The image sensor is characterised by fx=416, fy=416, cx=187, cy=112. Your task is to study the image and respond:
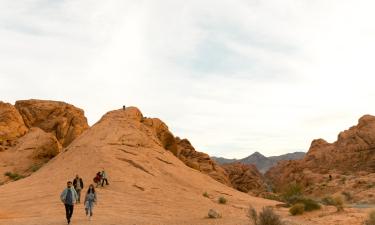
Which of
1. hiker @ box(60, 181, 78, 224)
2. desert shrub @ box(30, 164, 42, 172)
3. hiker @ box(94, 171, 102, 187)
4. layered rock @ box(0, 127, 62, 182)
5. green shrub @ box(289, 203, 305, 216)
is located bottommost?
green shrub @ box(289, 203, 305, 216)

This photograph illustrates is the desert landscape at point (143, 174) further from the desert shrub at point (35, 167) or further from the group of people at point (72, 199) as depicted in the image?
the group of people at point (72, 199)

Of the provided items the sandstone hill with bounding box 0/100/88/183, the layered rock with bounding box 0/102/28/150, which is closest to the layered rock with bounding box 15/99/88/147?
the sandstone hill with bounding box 0/100/88/183

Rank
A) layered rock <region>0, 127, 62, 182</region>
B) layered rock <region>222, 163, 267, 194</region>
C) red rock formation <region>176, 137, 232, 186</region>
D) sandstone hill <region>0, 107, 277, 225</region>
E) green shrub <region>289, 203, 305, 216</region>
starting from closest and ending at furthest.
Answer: sandstone hill <region>0, 107, 277, 225</region> → green shrub <region>289, 203, 305, 216</region> → layered rock <region>0, 127, 62, 182</region> → red rock formation <region>176, 137, 232, 186</region> → layered rock <region>222, 163, 267, 194</region>

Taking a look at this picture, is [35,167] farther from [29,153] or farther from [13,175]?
[29,153]

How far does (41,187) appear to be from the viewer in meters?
32.2

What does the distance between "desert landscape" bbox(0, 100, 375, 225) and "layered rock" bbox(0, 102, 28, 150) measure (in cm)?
13

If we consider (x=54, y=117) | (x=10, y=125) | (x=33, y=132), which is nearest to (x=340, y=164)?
(x=54, y=117)

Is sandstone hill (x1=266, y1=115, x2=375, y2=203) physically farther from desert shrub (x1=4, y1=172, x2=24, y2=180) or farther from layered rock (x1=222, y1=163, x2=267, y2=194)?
desert shrub (x1=4, y1=172, x2=24, y2=180)

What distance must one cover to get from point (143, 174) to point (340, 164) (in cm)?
5027

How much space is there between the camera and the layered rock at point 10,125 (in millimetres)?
52281

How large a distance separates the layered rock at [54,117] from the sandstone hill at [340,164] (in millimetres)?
36619

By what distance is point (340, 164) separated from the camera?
74.8 metres

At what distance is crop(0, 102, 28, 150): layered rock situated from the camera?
5228cm

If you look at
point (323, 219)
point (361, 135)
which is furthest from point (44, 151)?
point (361, 135)
